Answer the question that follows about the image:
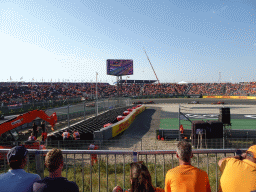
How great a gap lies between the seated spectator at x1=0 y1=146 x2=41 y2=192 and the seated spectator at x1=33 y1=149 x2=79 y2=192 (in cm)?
22

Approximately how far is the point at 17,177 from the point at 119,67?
38.7m

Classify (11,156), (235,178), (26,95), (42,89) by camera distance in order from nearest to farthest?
(11,156), (235,178), (26,95), (42,89)

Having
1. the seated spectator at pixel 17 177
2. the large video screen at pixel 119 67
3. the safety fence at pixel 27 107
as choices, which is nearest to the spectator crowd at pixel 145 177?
the seated spectator at pixel 17 177

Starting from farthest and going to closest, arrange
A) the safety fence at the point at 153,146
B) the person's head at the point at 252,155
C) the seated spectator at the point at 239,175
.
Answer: the safety fence at the point at 153,146 → the person's head at the point at 252,155 → the seated spectator at the point at 239,175

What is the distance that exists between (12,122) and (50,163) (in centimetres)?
1044

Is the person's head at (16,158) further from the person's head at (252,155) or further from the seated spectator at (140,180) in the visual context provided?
the person's head at (252,155)

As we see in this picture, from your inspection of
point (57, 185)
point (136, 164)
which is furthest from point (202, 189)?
→ point (57, 185)

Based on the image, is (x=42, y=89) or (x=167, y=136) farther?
(x=42, y=89)

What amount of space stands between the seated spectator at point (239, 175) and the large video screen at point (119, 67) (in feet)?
123

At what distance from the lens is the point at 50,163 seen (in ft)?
6.87

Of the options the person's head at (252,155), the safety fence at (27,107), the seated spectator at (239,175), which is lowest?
the safety fence at (27,107)

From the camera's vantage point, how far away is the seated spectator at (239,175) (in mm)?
2346

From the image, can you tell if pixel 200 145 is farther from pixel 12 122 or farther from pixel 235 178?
pixel 12 122

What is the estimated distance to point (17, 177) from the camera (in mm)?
2199
